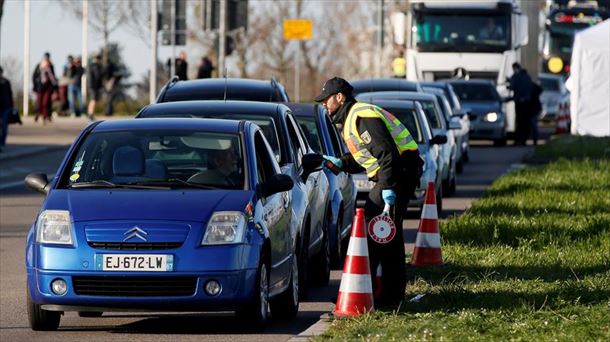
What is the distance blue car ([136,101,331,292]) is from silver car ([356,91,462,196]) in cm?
939

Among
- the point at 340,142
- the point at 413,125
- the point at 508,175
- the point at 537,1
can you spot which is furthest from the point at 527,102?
Answer: the point at 340,142

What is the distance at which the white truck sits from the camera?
39812 millimetres

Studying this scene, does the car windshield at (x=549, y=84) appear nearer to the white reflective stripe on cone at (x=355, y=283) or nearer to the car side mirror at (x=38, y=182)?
the car side mirror at (x=38, y=182)

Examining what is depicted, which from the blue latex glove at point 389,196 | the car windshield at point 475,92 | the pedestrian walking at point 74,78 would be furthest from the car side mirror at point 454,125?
the pedestrian walking at point 74,78

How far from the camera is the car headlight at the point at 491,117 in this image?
38844 mm

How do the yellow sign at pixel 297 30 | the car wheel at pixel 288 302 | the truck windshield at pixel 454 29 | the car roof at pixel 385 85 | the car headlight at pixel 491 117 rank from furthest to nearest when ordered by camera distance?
1. the yellow sign at pixel 297 30
2. the truck windshield at pixel 454 29
3. the car headlight at pixel 491 117
4. the car roof at pixel 385 85
5. the car wheel at pixel 288 302

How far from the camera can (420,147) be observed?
71.8ft

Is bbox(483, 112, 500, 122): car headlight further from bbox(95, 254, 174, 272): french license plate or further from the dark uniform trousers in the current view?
bbox(95, 254, 174, 272): french license plate

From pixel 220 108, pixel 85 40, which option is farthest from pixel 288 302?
pixel 85 40

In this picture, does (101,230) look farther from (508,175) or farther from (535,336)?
(508,175)

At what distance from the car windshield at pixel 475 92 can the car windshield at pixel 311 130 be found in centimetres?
2218

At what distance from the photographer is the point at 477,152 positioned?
3822 cm

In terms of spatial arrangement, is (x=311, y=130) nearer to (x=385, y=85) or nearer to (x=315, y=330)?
(x=315, y=330)

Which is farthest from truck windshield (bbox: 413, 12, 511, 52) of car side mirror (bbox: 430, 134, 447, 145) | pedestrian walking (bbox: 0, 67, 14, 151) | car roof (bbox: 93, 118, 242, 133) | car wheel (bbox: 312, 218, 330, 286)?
car roof (bbox: 93, 118, 242, 133)
